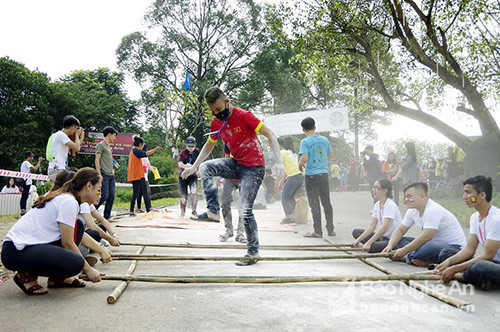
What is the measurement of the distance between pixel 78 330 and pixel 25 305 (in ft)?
2.42

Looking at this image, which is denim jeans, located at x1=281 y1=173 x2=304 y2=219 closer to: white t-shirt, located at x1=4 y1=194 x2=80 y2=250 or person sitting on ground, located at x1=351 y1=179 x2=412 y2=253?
person sitting on ground, located at x1=351 y1=179 x2=412 y2=253

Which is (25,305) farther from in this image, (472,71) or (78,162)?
(78,162)

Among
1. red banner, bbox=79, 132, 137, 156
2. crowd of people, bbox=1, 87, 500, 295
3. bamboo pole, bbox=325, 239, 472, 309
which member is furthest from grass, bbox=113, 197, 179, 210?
bamboo pole, bbox=325, 239, 472, 309

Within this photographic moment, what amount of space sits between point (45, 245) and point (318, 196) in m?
4.72

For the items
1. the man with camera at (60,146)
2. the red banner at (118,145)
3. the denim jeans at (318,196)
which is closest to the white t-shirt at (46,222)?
the man with camera at (60,146)

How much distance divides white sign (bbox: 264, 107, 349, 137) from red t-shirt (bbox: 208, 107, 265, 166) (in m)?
16.3

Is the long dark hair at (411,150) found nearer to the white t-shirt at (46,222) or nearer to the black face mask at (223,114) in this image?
the black face mask at (223,114)

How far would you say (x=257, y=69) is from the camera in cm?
2862

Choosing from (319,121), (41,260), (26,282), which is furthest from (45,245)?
(319,121)

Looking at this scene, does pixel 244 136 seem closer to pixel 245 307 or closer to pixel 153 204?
pixel 245 307

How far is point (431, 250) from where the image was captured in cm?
406

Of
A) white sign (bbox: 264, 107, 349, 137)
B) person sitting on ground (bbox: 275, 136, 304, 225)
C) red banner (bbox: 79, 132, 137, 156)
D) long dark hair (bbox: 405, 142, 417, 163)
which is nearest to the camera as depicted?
person sitting on ground (bbox: 275, 136, 304, 225)

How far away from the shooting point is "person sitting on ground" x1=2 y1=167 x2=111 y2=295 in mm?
2846

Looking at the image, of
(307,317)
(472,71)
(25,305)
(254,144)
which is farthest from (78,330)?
(472,71)
